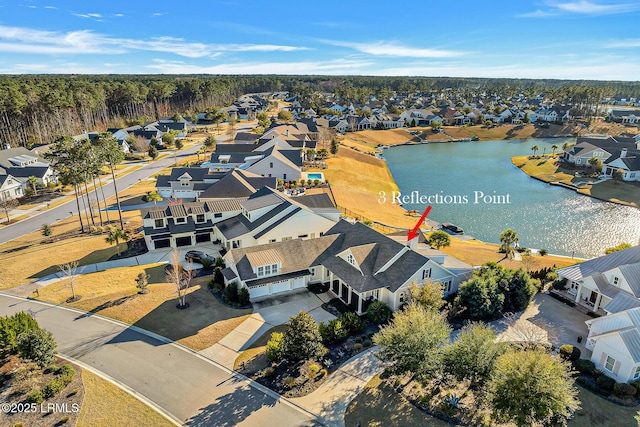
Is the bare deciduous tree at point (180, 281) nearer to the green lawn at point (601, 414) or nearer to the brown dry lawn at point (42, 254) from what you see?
the brown dry lawn at point (42, 254)

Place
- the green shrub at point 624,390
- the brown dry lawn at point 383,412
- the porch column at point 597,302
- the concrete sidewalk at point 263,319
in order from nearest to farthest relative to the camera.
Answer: the brown dry lawn at point 383,412, the green shrub at point 624,390, the concrete sidewalk at point 263,319, the porch column at point 597,302

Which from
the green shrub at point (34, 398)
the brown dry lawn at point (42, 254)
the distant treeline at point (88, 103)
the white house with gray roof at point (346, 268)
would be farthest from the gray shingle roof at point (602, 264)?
the distant treeline at point (88, 103)

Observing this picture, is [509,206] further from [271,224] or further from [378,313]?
[378,313]

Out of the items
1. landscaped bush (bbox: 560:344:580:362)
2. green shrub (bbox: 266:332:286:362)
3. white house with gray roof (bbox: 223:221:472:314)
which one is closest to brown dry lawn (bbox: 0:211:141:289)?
white house with gray roof (bbox: 223:221:472:314)

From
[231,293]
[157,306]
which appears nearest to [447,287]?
[231,293]

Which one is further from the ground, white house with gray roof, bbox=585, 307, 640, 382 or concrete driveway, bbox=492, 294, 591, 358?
white house with gray roof, bbox=585, 307, 640, 382

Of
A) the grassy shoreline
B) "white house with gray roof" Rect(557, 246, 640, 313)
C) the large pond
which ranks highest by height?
"white house with gray roof" Rect(557, 246, 640, 313)

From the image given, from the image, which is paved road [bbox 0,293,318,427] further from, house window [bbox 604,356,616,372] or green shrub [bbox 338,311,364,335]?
house window [bbox 604,356,616,372]
